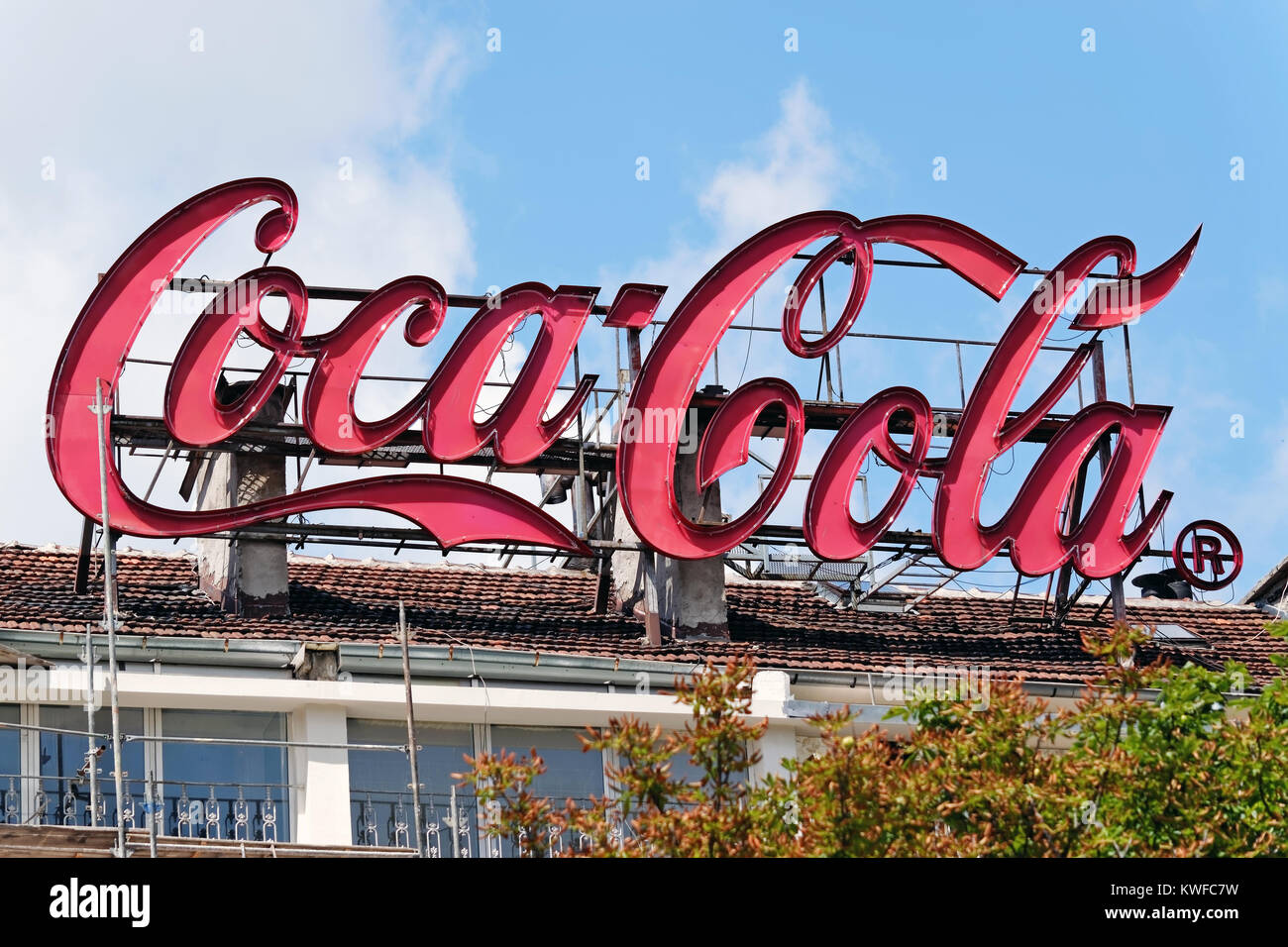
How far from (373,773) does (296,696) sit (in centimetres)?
116

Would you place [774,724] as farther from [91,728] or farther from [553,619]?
[91,728]

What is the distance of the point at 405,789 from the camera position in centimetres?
2325

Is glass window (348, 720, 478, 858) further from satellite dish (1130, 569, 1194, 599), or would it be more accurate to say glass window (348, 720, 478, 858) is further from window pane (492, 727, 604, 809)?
satellite dish (1130, 569, 1194, 599)

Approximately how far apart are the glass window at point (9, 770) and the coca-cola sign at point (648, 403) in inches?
124

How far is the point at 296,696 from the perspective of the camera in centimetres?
2322

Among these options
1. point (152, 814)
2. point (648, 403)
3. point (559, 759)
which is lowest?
point (152, 814)

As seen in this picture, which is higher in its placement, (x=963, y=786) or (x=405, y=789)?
(x=405, y=789)

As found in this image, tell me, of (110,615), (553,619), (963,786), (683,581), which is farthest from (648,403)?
(963,786)

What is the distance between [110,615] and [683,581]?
325 inches

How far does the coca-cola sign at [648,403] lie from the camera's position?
25734 mm

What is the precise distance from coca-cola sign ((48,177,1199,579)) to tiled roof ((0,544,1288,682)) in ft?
3.73

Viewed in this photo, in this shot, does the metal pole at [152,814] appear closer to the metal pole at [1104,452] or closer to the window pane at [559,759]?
the window pane at [559,759]

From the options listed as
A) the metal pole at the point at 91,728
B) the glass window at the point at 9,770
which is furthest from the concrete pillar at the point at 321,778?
the glass window at the point at 9,770
